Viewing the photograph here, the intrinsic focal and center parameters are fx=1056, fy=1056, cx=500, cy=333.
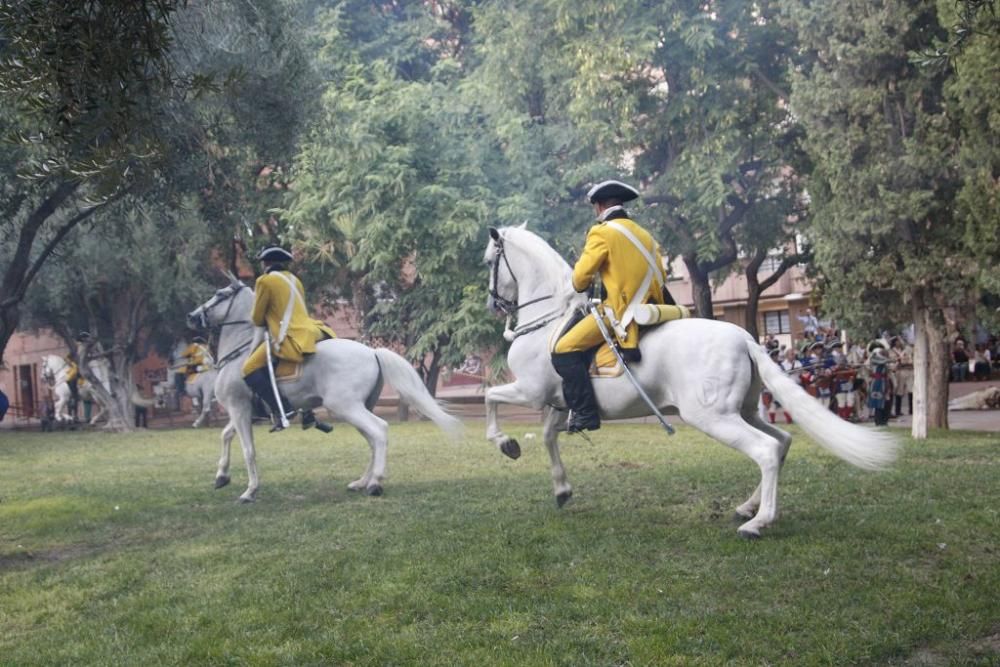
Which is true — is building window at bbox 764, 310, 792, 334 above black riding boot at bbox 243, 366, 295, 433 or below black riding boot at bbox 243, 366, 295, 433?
above

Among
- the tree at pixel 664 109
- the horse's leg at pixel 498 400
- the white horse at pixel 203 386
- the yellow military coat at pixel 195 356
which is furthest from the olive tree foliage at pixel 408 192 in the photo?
the horse's leg at pixel 498 400

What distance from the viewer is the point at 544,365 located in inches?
389

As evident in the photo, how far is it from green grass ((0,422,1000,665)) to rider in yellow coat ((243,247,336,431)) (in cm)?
146

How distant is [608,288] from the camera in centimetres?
929

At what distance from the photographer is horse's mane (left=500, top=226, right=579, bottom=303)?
1009 cm

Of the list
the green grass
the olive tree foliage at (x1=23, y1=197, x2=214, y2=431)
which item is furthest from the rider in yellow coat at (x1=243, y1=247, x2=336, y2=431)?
the olive tree foliage at (x1=23, y1=197, x2=214, y2=431)

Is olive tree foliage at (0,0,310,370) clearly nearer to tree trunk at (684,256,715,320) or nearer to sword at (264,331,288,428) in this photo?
sword at (264,331,288,428)

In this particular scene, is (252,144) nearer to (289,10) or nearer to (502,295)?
(289,10)

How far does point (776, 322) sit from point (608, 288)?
43903 mm

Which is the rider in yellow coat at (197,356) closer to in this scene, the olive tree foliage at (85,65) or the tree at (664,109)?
the tree at (664,109)

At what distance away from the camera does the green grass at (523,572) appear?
6027 millimetres

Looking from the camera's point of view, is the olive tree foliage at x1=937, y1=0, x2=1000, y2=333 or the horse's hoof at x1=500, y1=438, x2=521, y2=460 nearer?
the horse's hoof at x1=500, y1=438, x2=521, y2=460

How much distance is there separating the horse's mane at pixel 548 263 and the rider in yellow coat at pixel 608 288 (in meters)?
0.49

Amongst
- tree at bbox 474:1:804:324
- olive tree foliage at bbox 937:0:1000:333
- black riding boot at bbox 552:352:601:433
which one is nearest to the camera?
black riding boot at bbox 552:352:601:433
